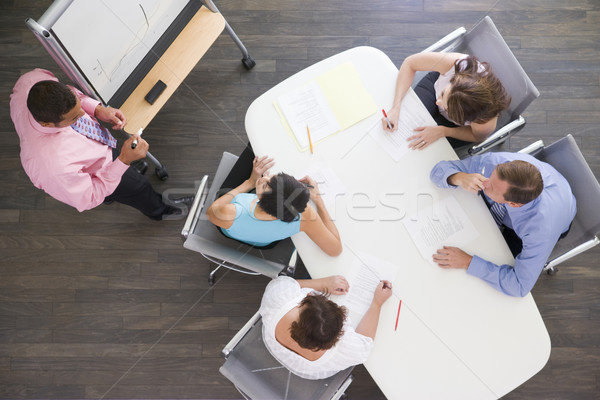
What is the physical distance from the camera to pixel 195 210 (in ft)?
6.18

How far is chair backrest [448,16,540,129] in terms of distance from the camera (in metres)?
1.88

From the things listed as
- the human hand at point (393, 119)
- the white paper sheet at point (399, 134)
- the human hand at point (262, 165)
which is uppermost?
the human hand at point (262, 165)

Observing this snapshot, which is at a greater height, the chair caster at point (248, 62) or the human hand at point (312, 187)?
the chair caster at point (248, 62)

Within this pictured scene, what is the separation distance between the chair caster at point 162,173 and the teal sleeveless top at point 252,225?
983 mm

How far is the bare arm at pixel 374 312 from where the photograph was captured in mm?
1787

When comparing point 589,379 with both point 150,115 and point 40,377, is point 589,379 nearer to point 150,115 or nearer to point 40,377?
point 150,115

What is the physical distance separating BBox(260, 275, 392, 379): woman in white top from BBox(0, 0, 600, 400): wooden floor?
2.69 feet

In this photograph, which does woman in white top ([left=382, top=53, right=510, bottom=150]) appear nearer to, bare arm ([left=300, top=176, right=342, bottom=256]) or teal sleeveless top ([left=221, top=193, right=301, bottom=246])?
bare arm ([left=300, top=176, right=342, bottom=256])

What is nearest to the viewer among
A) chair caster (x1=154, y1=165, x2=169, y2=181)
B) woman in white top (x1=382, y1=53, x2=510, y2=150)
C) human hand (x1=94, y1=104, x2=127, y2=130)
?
woman in white top (x1=382, y1=53, x2=510, y2=150)

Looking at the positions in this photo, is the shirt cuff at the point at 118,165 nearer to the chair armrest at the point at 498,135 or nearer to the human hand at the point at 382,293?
the human hand at the point at 382,293

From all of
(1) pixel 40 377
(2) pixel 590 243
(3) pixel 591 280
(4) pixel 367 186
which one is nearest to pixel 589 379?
(3) pixel 591 280

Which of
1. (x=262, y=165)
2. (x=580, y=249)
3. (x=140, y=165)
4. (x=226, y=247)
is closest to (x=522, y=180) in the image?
(x=580, y=249)

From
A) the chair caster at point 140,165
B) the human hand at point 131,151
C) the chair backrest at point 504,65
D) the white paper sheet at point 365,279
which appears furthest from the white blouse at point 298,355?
the chair caster at point 140,165

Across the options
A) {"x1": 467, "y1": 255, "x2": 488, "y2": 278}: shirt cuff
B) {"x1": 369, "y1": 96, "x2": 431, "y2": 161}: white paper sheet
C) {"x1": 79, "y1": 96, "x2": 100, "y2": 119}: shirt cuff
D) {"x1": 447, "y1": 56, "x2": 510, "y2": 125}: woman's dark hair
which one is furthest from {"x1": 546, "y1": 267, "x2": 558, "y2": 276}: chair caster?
{"x1": 79, "y1": 96, "x2": 100, "y2": 119}: shirt cuff
